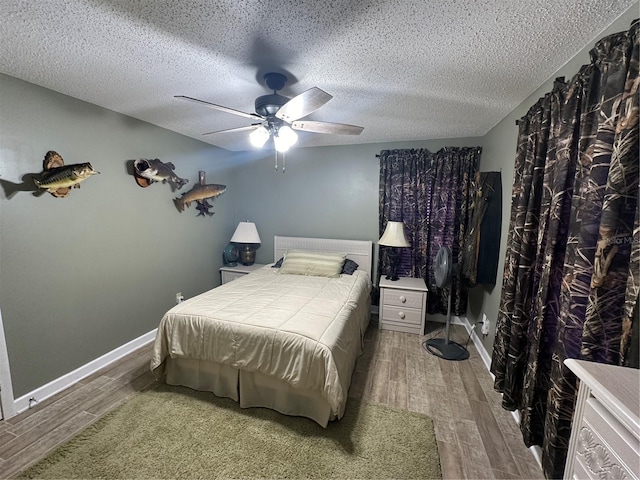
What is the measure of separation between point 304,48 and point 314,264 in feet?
7.61

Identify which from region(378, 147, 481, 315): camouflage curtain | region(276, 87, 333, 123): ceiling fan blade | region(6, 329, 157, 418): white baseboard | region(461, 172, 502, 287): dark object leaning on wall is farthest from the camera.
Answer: region(378, 147, 481, 315): camouflage curtain

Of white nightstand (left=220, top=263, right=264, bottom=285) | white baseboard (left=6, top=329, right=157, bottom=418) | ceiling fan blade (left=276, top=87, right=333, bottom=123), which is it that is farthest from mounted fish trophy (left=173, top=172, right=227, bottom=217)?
ceiling fan blade (left=276, top=87, right=333, bottom=123)

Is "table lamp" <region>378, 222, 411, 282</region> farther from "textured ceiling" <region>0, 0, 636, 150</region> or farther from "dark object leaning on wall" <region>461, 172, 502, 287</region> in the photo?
Result: "textured ceiling" <region>0, 0, 636, 150</region>

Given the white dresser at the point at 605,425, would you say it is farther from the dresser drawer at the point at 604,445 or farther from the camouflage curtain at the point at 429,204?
the camouflage curtain at the point at 429,204

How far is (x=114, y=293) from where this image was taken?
8.23 ft

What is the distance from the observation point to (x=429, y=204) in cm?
329

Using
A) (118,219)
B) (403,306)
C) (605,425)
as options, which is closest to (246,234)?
(118,219)

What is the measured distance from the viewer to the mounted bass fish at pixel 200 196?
Result: 125 inches

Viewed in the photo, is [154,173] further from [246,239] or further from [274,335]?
[274,335]

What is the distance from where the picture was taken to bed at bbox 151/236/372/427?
170 centimetres

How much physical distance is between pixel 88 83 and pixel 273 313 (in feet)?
7.26

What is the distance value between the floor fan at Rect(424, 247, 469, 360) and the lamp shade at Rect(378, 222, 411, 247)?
19.0 inches

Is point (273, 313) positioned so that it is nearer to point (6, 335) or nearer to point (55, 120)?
point (6, 335)

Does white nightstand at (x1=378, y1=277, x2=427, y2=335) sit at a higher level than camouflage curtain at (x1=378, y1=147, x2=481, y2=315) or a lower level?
lower
